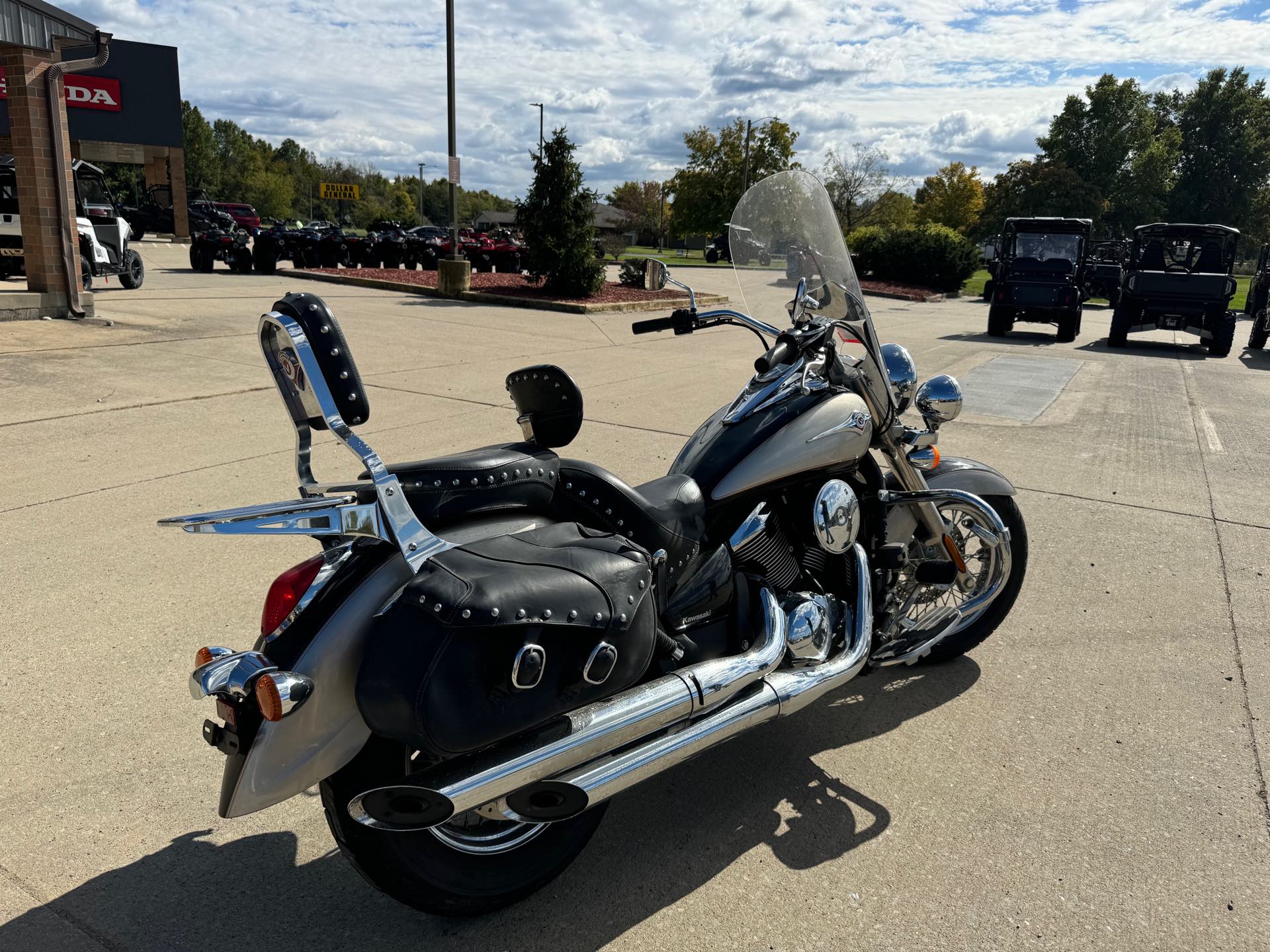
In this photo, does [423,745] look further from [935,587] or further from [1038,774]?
[935,587]

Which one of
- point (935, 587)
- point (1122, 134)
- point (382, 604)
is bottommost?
point (935, 587)

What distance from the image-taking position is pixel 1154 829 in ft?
9.14

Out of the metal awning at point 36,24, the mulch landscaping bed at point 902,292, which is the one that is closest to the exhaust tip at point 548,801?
the metal awning at point 36,24

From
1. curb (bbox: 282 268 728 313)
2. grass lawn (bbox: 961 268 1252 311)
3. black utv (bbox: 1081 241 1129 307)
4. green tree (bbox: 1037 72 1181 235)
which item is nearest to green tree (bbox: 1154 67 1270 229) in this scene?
green tree (bbox: 1037 72 1181 235)

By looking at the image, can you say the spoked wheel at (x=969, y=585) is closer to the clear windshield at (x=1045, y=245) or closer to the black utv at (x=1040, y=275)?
the black utv at (x=1040, y=275)

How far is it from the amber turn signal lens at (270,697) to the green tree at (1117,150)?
6907 cm

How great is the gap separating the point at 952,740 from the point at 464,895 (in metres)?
1.84

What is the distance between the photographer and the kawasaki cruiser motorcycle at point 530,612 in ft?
6.31

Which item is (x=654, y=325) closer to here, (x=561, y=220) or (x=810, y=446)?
(x=810, y=446)

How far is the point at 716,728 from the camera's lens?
245cm

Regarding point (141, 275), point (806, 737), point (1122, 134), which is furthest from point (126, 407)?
point (1122, 134)

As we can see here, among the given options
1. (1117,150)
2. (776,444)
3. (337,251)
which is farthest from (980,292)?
(1117,150)

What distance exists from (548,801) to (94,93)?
133ft

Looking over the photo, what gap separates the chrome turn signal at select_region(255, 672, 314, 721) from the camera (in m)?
1.86
